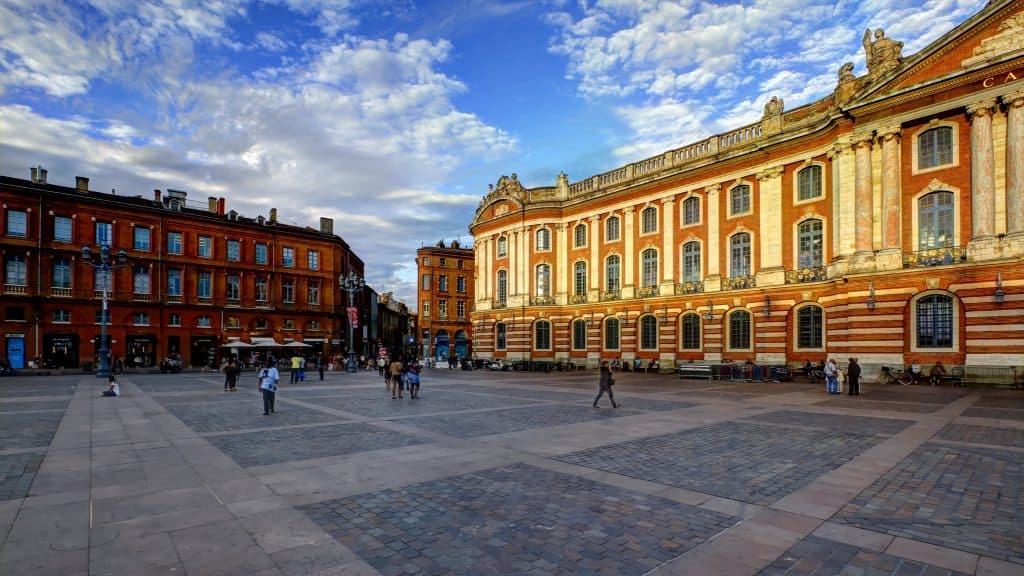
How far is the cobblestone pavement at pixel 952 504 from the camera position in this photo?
5887mm

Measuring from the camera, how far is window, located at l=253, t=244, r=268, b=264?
55469 millimetres

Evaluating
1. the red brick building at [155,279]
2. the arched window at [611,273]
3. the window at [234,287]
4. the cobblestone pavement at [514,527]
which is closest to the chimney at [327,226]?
the red brick building at [155,279]

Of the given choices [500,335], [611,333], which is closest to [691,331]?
[611,333]

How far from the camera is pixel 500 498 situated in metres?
7.34

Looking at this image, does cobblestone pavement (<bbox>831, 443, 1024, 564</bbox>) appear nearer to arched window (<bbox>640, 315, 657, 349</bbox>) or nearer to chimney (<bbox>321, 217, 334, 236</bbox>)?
arched window (<bbox>640, 315, 657, 349</bbox>)

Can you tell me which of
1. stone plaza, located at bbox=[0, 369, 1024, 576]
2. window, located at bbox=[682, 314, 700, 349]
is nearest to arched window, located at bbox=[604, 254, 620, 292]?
window, located at bbox=[682, 314, 700, 349]

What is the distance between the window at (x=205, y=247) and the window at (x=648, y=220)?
40314 mm

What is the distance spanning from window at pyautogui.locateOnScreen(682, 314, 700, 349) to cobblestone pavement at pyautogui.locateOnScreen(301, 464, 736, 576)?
98.9 feet

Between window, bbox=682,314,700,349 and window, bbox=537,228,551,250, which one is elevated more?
window, bbox=537,228,551,250

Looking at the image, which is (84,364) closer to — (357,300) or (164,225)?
(164,225)

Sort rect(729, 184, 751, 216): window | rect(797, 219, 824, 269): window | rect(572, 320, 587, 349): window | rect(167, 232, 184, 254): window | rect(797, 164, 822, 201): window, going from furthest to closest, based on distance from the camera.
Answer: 1. rect(167, 232, 184, 254): window
2. rect(572, 320, 587, 349): window
3. rect(729, 184, 751, 216): window
4. rect(797, 164, 822, 201): window
5. rect(797, 219, 824, 269): window

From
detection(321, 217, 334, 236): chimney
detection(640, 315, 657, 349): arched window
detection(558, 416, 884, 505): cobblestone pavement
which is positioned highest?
detection(321, 217, 334, 236): chimney

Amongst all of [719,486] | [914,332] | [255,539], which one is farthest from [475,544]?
[914,332]

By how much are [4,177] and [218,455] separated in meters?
49.1
